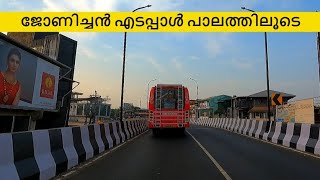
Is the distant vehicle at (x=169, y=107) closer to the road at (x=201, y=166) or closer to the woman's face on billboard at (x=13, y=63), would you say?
the woman's face on billboard at (x=13, y=63)

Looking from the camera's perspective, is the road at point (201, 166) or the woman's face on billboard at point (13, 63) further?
the woman's face on billboard at point (13, 63)

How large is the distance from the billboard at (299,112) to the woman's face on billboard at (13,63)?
2317 centimetres

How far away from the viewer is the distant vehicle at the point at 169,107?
80.5ft

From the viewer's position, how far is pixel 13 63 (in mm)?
16312

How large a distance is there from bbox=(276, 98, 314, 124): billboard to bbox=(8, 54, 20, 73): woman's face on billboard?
76.0 feet

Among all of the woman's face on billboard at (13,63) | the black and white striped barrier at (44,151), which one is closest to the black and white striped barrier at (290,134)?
the black and white striped barrier at (44,151)

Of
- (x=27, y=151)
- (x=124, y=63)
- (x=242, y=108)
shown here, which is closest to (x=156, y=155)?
(x=27, y=151)

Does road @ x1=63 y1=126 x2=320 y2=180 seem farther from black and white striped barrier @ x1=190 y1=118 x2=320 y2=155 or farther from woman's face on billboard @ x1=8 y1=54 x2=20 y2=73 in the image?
woman's face on billboard @ x1=8 y1=54 x2=20 y2=73

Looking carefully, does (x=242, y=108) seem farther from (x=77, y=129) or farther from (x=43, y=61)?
(x=77, y=129)

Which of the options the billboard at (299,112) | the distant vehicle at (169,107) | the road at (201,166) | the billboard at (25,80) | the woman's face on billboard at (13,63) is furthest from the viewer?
the billboard at (299,112)

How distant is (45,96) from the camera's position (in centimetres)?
2097

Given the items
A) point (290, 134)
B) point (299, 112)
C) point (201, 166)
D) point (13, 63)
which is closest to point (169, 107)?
point (290, 134)

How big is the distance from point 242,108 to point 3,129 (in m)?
78.7

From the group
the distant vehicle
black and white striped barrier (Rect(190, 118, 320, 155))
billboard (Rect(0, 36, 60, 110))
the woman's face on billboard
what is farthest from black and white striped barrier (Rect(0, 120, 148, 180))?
the distant vehicle
